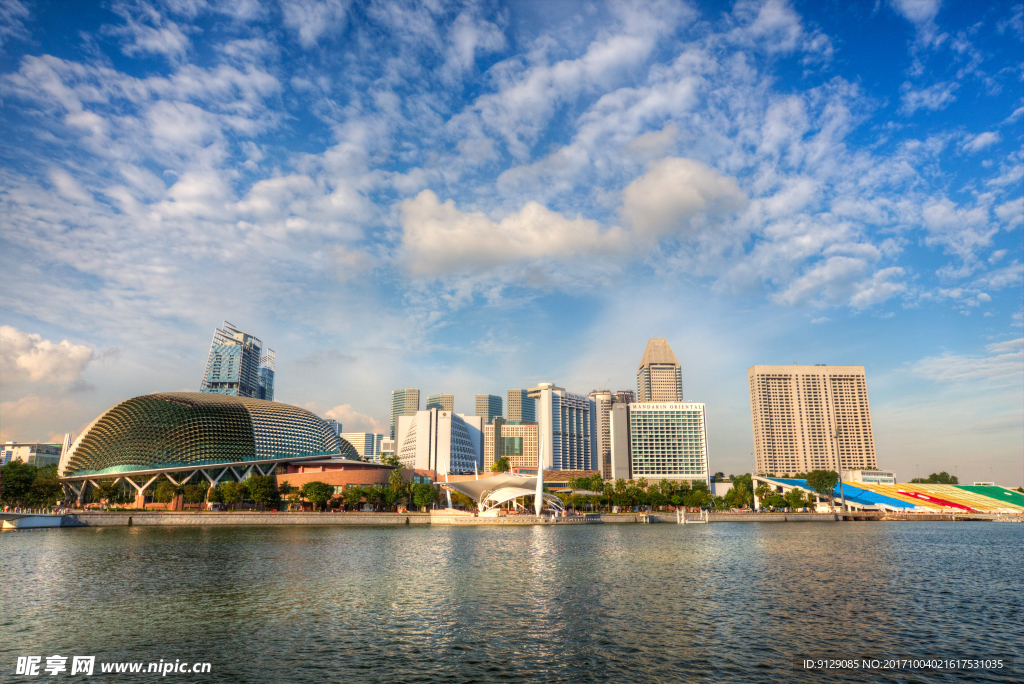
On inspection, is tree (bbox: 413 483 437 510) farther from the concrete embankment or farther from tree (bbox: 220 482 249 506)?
tree (bbox: 220 482 249 506)

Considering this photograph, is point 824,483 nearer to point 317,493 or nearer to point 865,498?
point 865,498

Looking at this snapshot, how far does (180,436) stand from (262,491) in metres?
39.8

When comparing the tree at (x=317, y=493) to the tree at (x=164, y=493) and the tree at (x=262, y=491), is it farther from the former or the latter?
the tree at (x=164, y=493)

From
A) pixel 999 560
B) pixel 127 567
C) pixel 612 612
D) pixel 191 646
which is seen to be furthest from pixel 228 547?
pixel 999 560

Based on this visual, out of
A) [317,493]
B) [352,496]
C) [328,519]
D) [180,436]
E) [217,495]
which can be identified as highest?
[180,436]

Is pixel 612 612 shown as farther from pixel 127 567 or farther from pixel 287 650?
pixel 127 567

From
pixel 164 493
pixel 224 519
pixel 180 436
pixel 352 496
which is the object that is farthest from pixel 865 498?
pixel 180 436

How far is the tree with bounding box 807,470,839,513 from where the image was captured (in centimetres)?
15388

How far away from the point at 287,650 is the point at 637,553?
39.4m

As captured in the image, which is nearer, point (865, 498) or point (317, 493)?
point (317, 493)

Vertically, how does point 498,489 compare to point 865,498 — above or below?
above

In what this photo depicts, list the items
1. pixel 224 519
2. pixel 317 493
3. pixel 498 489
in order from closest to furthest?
pixel 224 519, pixel 317 493, pixel 498 489

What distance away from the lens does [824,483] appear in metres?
154

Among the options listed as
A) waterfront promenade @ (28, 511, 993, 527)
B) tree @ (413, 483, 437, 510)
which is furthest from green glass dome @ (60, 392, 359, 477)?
tree @ (413, 483, 437, 510)
